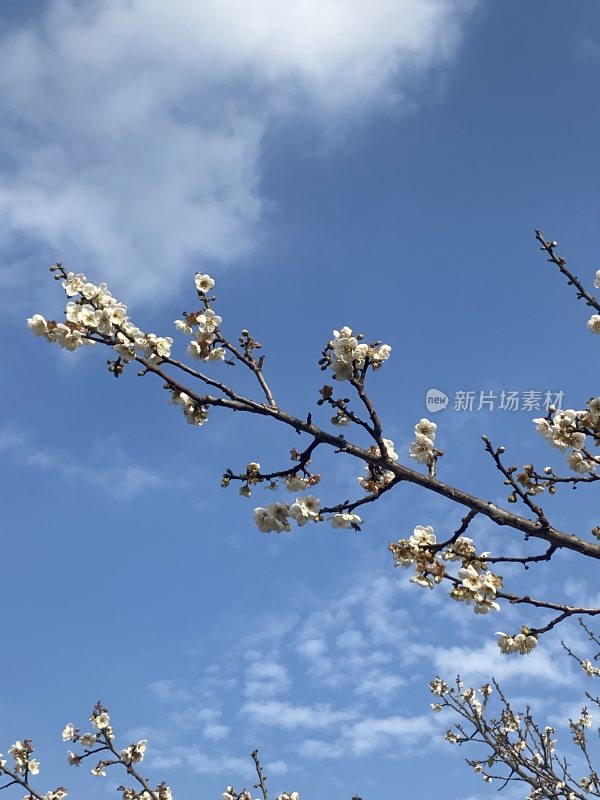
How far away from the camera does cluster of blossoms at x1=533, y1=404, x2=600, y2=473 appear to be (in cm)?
503

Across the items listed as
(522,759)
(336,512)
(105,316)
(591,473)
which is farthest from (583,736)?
(105,316)

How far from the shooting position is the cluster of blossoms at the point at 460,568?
188 inches

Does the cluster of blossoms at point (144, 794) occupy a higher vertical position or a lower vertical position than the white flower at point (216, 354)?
lower

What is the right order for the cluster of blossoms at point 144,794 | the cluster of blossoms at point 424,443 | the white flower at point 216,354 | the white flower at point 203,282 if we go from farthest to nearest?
1. the cluster of blossoms at point 144,794
2. the white flower at point 203,282
3. the white flower at point 216,354
4. the cluster of blossoms at point 424,443

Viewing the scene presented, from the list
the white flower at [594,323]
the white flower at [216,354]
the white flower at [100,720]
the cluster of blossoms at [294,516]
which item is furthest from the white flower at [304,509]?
the white flower at [100,720]

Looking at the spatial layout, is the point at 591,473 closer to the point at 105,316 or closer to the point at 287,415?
the point at 287,415

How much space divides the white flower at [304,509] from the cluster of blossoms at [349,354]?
86 cm

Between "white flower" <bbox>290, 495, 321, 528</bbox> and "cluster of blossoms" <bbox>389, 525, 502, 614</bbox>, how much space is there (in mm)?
568

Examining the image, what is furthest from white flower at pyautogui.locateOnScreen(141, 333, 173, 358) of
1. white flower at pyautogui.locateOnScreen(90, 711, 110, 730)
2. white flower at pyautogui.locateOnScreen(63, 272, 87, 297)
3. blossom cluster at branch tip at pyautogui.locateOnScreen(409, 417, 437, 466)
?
white flower at pyautogui.locateOnScreen(90, 711, 110, 730)

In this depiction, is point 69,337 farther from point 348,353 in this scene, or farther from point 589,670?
point 589,670

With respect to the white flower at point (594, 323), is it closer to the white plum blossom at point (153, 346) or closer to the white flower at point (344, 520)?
the white flower at point (344, 520)

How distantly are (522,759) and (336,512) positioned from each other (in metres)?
6.81

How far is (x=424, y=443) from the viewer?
5.11 metres

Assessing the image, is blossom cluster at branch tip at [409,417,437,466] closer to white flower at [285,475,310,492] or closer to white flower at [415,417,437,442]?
white flower at [415,417,437,442]
